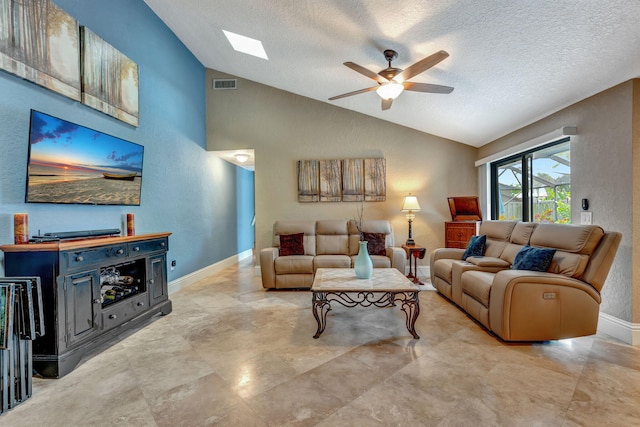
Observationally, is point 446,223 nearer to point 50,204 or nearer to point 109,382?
point 109,382

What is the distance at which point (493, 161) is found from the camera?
15.5 feet

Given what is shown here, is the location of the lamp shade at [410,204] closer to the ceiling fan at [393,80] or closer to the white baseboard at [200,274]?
the ceiling fan at [393,80]

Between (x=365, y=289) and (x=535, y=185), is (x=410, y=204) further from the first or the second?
(x=365, y=289)

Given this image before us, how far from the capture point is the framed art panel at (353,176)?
5.14 metres

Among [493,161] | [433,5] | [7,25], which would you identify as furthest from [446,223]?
[7,25]

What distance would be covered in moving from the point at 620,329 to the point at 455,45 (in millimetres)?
2869

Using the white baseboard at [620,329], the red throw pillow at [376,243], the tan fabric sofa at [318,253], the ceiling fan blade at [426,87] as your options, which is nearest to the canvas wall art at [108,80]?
the tan fabric sofa at [318,253]

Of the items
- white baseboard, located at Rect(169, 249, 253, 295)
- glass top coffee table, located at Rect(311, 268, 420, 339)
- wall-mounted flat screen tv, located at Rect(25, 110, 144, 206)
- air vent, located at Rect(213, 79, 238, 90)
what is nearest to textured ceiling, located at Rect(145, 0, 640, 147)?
air vent, located at Rect(213, 79, 238, 90)

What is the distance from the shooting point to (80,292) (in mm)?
2199

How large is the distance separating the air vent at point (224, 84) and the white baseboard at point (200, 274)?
3271 millimetres

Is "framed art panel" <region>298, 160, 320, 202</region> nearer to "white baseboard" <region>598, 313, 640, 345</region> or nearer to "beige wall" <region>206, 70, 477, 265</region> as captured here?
"beige wall" <region>206, 70, 477, 265</region>

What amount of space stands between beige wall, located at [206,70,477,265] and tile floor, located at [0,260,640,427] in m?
2.54

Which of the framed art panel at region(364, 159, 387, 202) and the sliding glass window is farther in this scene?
the framed art panel at region(364, 159, 387, 202)

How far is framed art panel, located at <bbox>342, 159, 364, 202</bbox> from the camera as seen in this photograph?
5.14 metres
